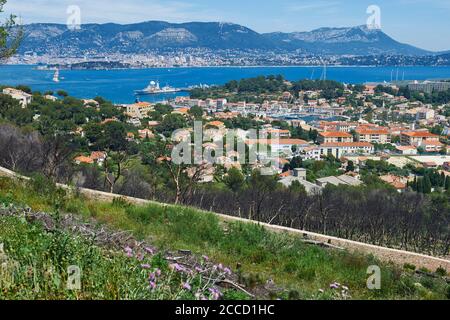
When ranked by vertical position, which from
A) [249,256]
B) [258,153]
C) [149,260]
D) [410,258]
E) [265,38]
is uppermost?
[265,38]

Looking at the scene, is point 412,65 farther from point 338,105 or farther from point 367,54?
point 338,105

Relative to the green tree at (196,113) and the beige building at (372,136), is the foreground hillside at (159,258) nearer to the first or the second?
the green tree at (196,113)

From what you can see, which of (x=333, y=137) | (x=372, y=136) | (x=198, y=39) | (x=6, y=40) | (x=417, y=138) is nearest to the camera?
(x=6, y=40)

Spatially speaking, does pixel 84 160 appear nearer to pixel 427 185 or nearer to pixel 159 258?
pixel 427 185

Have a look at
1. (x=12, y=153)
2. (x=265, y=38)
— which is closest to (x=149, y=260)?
(x=12, y=153)

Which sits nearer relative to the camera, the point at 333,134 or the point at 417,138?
the point at 333,134

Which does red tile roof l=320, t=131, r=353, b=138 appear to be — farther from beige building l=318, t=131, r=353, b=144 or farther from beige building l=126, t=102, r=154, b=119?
beige building l=126, t=102, r=154, b=119

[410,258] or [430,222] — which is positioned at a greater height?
[410,258]

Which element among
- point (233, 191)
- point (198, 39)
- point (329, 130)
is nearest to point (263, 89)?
point (329, 130)

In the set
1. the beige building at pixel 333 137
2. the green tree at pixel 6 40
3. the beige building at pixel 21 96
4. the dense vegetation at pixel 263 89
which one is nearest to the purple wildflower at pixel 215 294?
the green tree at pixel 6 40
